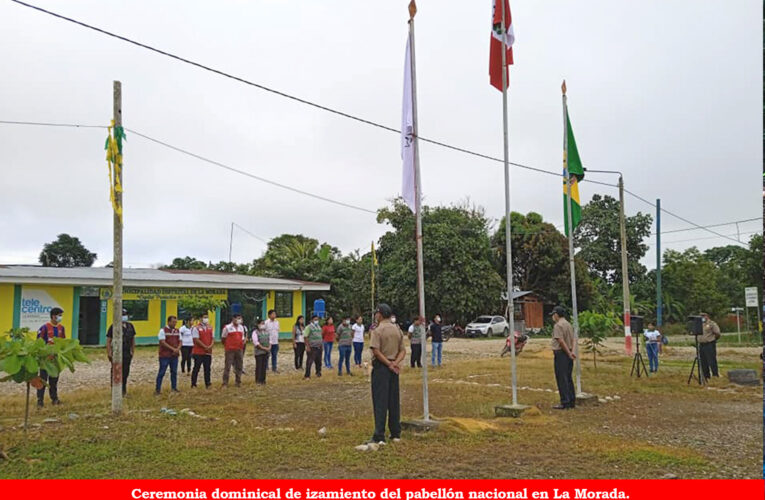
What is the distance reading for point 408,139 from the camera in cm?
879

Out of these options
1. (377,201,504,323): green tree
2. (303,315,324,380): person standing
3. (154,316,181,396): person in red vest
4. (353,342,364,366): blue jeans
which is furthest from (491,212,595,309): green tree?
(154,316,181,396): person in red vest

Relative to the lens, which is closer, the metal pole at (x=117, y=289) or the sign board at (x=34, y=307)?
the metal pole at (x=117, y=289)

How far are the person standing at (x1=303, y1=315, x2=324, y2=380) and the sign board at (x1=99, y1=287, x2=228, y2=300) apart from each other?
1420cm

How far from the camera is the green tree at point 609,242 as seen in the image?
45969 mm

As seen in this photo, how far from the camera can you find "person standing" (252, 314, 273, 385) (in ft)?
47.8

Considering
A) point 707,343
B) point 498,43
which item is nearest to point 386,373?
point 498,43

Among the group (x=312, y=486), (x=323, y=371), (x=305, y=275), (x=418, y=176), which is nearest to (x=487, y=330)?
(x=305, y=275)

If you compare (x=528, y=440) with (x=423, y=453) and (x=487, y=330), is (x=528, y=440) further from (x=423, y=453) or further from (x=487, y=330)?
(x=487, y=330)

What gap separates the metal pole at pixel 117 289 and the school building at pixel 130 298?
16.8 metres

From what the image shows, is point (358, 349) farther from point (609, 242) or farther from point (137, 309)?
point (609, 242)

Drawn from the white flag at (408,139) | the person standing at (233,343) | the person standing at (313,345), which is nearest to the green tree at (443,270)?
the person standing at (313,345)

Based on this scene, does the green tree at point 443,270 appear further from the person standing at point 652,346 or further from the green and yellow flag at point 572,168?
the green and yellow flag at point 572,168

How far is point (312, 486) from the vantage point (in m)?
5.70

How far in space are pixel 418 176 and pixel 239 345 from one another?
7093mm
